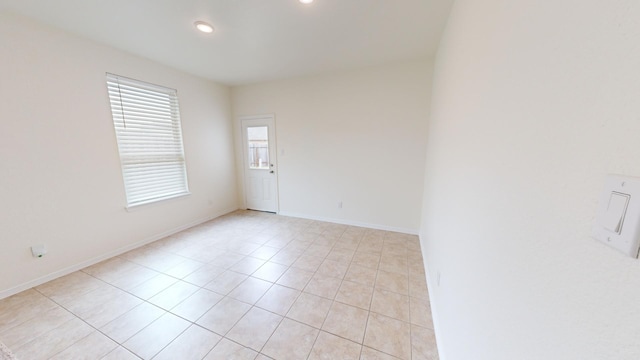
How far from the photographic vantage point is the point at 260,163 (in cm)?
443

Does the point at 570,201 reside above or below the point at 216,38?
below

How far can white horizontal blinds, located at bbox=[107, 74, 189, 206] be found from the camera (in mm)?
2779

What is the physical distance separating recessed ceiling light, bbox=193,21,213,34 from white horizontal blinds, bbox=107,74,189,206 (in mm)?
1412

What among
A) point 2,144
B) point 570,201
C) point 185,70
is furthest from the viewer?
point 185,70

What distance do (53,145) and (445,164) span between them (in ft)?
12.6

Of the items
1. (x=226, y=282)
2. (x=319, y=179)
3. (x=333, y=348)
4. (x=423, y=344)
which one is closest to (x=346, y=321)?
(x=333, y=348)

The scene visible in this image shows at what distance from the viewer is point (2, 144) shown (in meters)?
1.95

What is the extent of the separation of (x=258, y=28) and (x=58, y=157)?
2.51 meters

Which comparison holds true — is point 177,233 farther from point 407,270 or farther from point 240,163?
point 407,270

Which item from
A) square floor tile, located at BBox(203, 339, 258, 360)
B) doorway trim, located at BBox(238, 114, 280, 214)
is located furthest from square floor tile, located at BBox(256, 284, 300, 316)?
doorway trim, located at BBox(238, 114, 280, 214)

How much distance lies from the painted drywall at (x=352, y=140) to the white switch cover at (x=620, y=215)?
2.98 metres

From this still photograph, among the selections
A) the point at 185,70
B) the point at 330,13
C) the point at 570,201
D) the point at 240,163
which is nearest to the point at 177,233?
the point at 240,163

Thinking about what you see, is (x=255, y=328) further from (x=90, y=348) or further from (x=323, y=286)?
(x=90, y=348)

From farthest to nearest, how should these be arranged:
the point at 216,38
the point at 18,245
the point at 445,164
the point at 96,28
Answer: the point at 216,38, the point at 96,28, the point at 18,245, the point at 445,164
